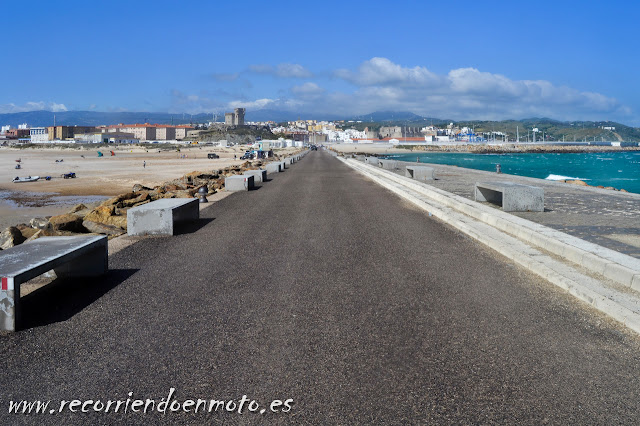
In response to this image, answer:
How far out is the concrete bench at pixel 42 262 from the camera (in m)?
4.49

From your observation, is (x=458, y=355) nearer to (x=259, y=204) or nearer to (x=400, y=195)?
(x=259, y=204)

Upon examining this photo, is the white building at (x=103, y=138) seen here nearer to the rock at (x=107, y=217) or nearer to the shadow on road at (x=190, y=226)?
the rock at (x=107, y=217)

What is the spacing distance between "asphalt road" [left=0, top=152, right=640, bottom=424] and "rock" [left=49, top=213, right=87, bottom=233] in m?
5.19

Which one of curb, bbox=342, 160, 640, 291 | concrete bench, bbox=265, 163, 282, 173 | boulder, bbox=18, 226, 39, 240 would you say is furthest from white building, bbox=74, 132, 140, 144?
curb, bbox=342, 160, 640, 291

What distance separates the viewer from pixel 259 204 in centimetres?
1450

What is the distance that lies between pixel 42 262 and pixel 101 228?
267 inches

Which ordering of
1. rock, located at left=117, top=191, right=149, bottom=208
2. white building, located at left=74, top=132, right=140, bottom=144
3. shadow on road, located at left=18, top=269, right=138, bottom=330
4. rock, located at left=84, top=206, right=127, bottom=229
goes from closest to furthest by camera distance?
1. shadow on road, located at left=18, top=269, right=138, bottom=330
2. rock, located at left=84, top=206, right=127, bottom=229
3. rock, located at left=117, top=191, right=149, bottom=208
4. white building, located at left=74, top=132, right=140, bottom=144

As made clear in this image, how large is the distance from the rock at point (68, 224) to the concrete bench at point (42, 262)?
5426 millimetres

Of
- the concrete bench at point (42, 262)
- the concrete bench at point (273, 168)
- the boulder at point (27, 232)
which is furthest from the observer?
the concrete bench at point (273, 168)

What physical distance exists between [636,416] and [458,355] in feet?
3.95

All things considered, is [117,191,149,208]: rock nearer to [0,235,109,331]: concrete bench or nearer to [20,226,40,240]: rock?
[20,226,40,240]: rock

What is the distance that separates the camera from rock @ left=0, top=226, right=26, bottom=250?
9.53 meters

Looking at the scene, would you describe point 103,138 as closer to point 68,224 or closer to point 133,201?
point 133,201

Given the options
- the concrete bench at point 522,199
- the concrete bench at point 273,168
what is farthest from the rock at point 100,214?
the concrete bench at point 273,168
